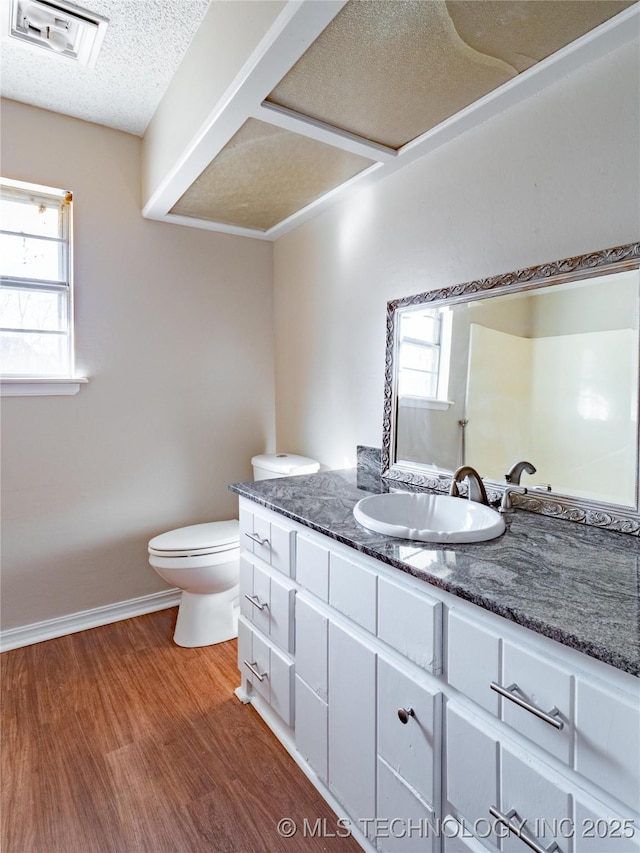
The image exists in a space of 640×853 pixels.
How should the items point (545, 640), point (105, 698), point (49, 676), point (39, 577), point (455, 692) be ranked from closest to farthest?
1. point (545, 640)
2. point (455, 692)
3. point (105, 698)
4. point (49, 676)
5. point (39, 577)

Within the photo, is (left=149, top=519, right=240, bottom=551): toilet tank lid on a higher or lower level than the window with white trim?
lower

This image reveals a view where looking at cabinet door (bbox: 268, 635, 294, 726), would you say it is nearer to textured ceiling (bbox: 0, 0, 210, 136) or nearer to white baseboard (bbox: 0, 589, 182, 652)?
white baseboard (bbox: 0, 589, 182, 652)

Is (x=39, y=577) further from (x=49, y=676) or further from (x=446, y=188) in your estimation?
(x=446, y=188)

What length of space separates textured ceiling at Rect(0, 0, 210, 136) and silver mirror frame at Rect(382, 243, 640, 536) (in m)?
1.30

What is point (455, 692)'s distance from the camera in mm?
934

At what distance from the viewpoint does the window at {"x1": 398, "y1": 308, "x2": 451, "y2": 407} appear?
167cm

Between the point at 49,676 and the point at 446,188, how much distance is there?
8.37ft

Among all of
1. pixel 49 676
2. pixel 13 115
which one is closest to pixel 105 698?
pixel 49 676

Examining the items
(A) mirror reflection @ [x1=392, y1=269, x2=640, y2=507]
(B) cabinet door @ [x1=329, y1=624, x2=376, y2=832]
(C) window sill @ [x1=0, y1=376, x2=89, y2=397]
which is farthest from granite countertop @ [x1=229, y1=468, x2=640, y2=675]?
(C) window sill @ [x1=0, y1=376, x2=89, y2=397]

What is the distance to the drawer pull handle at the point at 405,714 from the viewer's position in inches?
39.9

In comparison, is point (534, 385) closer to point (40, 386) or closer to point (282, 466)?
point (282, 466)

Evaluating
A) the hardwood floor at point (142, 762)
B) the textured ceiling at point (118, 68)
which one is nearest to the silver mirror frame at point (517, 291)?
the hardwood floor at point (142, 762)

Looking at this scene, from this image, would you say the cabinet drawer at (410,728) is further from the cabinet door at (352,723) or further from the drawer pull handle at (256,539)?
the drawer pull handle at (256,539)

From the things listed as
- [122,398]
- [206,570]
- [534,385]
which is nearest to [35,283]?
[122,398]
